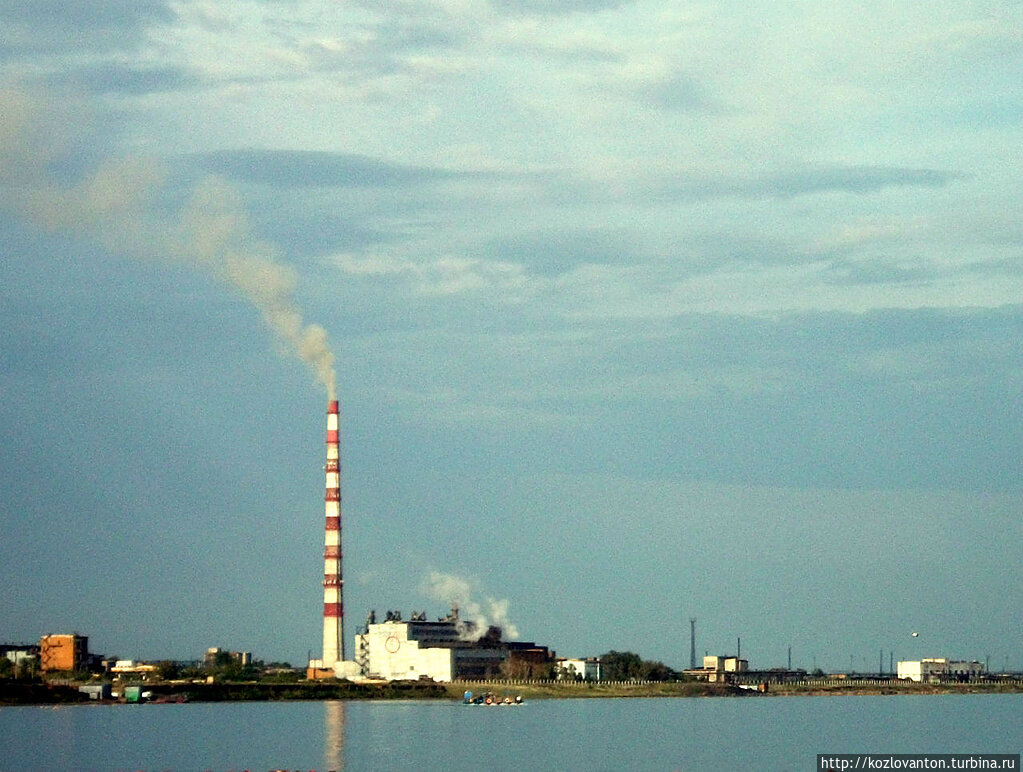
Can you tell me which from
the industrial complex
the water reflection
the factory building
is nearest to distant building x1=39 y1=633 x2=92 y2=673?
the industrial complex

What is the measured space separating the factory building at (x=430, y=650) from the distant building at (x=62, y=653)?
3351cm

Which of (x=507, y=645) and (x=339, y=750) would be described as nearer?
(x=339, y=750)

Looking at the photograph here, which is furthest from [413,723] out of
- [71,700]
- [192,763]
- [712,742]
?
[71,700]

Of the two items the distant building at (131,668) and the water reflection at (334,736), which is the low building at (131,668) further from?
the water reflection at (334,736)

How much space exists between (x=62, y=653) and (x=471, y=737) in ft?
348

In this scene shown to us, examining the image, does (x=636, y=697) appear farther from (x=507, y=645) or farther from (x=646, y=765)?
(x=646, y=765)

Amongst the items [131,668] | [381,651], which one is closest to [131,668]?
[131,668]

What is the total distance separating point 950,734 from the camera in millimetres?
97750

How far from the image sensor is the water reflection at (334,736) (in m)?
73.0

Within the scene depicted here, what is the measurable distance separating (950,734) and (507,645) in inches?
3689

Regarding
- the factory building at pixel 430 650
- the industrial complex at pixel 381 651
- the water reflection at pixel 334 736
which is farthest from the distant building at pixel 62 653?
the water reflection at pixel 334 736

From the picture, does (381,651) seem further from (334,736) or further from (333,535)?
(334,736)

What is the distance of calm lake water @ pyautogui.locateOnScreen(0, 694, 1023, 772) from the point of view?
241 feet

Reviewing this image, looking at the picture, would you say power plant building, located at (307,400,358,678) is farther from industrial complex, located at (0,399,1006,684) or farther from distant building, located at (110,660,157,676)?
distant building, located at (110,660,157,676)
